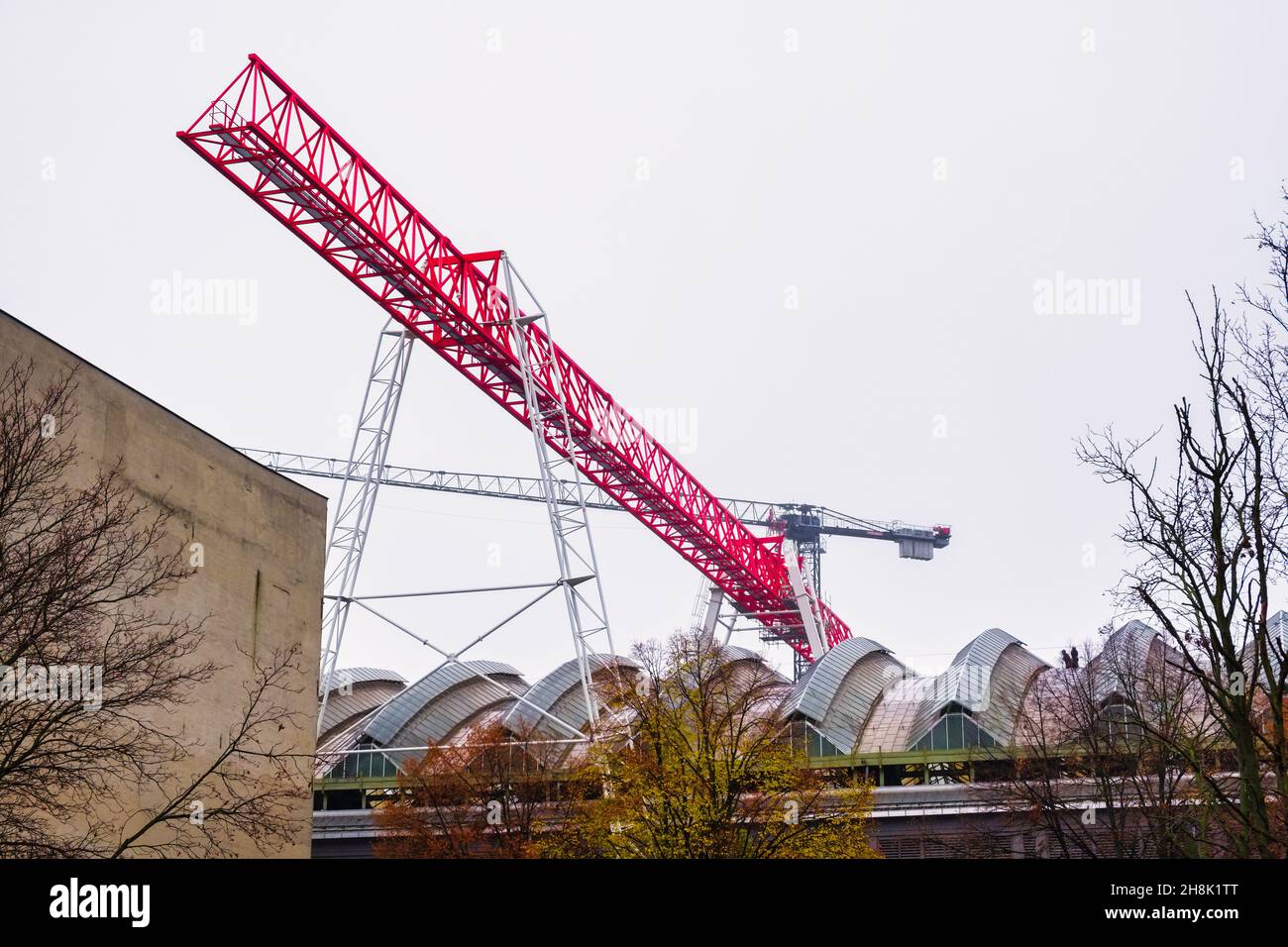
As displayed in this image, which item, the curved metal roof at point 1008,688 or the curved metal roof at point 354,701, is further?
the curved metal roof at point 354,701

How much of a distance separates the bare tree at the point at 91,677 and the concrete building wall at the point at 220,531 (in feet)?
0.96

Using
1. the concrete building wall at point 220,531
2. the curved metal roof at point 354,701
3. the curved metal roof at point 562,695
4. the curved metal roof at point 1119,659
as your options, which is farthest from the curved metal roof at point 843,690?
the concrete building wall at point 220,531

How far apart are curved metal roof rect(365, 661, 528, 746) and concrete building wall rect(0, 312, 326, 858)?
23.5m

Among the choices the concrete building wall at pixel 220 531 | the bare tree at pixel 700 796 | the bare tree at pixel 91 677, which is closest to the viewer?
the bare tree at pixel 91 677

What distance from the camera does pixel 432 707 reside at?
53000 mm

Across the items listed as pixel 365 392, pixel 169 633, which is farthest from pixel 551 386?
pixel 169 633

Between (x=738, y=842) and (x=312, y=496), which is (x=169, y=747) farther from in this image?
(x=738, y=842)

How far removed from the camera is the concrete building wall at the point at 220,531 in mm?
20641

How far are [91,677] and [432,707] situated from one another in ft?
124

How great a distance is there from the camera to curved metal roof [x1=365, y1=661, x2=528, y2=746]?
168 ft

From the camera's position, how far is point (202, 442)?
23.7 metres

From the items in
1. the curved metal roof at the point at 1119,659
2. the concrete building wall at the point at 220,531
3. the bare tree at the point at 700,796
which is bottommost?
the bare tree at the point at 700,796

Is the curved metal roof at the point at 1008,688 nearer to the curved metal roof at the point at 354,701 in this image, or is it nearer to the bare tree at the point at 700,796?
the bare tree at the point at 700,796
